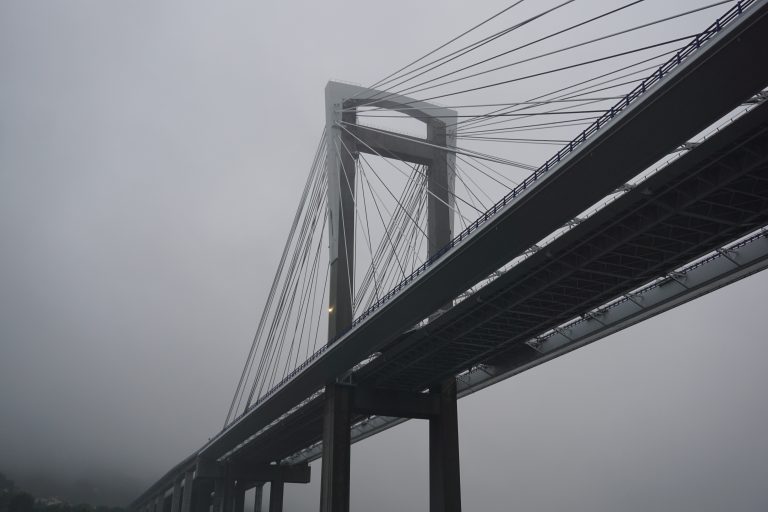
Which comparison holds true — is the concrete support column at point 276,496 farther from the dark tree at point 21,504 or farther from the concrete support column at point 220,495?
the dark tree at point 21,504

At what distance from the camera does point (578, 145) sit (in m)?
23.7

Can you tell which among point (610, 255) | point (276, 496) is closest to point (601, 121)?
point (610, 255)

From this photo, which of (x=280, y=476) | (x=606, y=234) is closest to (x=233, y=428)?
(x=280, y=476)

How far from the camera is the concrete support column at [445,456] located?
44.0 m

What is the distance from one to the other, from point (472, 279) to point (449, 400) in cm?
1774

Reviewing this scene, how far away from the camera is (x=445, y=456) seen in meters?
45.2

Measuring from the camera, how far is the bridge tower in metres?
43.5

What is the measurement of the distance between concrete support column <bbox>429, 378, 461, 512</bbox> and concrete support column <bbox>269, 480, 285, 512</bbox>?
40.0 m

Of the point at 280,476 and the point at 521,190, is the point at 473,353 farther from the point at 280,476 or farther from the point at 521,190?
the point at 280,476

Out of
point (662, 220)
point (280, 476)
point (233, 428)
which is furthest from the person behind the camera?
point (280, 476)

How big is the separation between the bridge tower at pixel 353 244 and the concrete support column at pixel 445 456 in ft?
0.17

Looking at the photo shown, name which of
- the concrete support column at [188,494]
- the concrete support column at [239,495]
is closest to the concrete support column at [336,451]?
the concrete support column at [188,494]

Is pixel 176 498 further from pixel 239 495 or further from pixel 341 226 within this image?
pixel 341 226

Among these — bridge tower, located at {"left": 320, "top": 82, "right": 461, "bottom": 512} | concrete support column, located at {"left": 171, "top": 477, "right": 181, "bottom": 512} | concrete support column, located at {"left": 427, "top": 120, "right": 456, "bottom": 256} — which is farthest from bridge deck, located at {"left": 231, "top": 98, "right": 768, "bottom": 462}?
concrete support column, located at {"left": 171, "top": 477, "right": 181, "bottom": 512}
